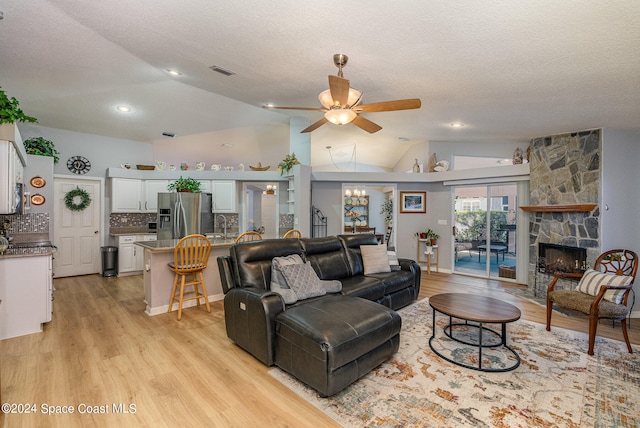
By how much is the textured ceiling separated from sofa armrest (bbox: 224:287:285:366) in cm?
236

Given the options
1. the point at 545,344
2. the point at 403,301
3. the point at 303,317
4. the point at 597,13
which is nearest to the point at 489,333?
the point at 545,344

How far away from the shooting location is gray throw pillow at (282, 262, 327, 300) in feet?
9.59

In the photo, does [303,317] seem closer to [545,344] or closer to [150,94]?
[545,344]

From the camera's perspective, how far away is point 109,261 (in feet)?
18.9

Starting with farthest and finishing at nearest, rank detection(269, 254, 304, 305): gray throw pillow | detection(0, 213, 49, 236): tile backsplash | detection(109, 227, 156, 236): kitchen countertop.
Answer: detection(109, 227, 156, 236): kitchen countertop
detection(0, 213, 49, 236): tile backsplash
detection(269, 254, 304, 305): gray throw pillow

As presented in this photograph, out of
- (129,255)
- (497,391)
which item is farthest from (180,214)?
(497,391)

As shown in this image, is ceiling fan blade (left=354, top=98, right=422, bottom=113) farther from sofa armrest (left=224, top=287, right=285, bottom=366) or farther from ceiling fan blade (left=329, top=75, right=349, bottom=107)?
sofa armrest (left=224, top=287, right=285, bottom=366)

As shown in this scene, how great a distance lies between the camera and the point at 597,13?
6.18 ft

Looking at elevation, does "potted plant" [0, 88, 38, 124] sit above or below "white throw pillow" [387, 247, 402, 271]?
above

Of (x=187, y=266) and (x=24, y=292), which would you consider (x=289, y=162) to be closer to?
(x=187, y=266)

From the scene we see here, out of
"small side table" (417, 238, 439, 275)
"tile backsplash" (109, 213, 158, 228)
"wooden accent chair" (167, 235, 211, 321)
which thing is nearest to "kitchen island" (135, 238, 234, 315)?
"wooden accent chair" (167, 235, 211, 321)

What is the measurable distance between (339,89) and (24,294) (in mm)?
3997

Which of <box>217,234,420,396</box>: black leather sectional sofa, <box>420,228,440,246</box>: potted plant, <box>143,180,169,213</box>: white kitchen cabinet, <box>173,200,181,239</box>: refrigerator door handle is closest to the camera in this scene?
<box>217,234,420,396</box>: black leather sectional sofa

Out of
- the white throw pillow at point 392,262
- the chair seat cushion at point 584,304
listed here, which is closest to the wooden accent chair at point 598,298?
the chair seat cushion at point 584,304
